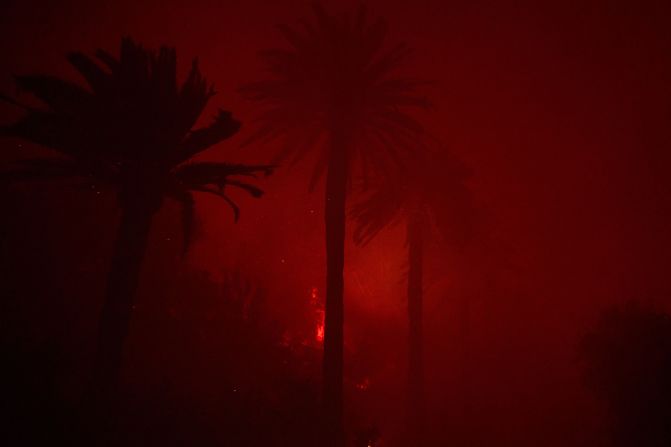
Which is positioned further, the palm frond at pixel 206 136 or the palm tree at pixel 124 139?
the palm frond at pixel 206 136

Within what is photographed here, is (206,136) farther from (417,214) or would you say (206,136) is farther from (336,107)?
(417,214)

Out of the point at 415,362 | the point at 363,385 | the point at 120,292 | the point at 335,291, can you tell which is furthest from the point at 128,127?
the point at 363,385

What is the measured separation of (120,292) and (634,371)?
47.3 feet

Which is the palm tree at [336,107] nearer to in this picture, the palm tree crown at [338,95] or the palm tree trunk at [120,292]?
the palm tree crown at [338,95]

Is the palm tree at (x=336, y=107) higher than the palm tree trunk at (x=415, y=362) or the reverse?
higher

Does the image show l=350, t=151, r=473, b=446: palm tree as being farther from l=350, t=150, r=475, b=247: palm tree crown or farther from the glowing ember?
the glowing ember

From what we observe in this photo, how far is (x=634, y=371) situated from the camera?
13.8m

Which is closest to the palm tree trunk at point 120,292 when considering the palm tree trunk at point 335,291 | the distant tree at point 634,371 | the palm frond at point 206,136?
the palm frond at point 206,136

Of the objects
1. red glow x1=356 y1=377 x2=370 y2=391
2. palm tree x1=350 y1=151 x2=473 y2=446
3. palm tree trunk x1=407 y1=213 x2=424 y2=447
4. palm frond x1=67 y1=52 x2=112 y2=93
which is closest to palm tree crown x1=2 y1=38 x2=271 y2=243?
palm frond x1=67 y1=52 x2=112 y2=93

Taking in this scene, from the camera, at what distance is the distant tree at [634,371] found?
12.9 metres

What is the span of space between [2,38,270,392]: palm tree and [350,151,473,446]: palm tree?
1093 cm

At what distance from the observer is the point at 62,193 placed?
14727 millimetres

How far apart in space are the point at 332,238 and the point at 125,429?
296 inches

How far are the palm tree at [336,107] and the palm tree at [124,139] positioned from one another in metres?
5.69
